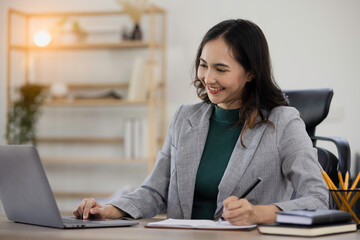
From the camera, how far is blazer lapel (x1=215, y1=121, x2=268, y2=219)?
1.72 m

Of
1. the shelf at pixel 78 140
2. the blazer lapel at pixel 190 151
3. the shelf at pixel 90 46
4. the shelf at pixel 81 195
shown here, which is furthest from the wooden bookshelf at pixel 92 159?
the blazer lapel at pixel 190 151

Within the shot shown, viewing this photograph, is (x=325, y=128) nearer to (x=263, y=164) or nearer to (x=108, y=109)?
(x=108, y=109)

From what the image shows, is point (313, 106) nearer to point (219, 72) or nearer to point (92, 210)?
point (219, 72)

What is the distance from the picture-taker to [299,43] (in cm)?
412

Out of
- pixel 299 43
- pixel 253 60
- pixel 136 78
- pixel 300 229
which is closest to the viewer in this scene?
pixel 300 229

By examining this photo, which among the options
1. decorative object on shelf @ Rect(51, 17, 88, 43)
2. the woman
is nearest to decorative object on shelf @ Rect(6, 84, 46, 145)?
decorative object on shelf @ Rect(51, 17, 88, 43)

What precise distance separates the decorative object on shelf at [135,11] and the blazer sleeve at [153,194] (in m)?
2.38

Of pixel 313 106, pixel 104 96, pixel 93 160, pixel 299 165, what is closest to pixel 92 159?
pixel 93 160

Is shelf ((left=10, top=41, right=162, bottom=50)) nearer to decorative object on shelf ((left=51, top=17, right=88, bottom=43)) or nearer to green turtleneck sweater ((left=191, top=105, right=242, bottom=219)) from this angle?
Answer: decorative object on shelf ((left=51, top=17, right=88, bottom=43))

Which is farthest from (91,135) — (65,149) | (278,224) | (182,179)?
(278,224)

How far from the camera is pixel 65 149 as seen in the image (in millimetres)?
4617

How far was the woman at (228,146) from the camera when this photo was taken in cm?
172

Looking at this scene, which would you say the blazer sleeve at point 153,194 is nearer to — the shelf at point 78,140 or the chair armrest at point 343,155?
the chair armrest at point 343,155

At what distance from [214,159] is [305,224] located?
24.8 inches
